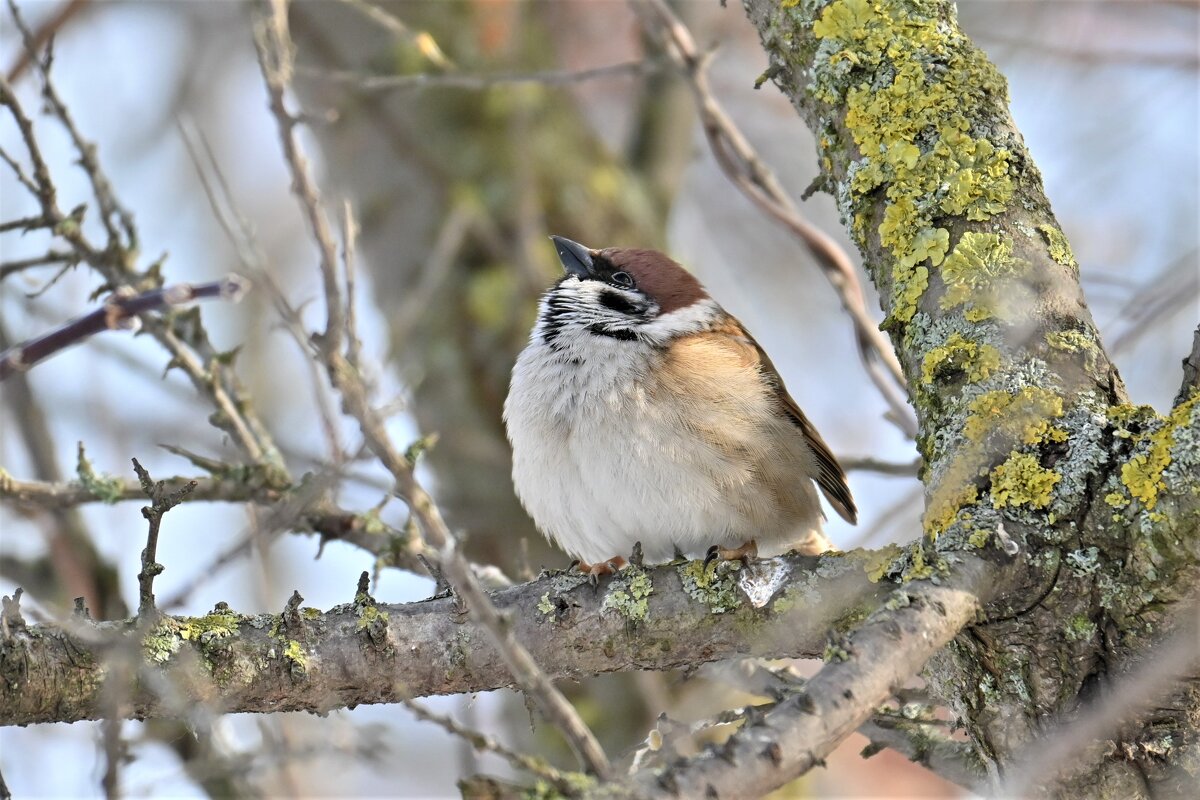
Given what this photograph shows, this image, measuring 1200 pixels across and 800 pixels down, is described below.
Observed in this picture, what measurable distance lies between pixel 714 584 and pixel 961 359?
0.74 metres

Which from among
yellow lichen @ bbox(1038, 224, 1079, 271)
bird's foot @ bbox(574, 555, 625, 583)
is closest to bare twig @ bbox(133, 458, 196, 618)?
bird's foot @ bbox(574, 555, 625, 583)

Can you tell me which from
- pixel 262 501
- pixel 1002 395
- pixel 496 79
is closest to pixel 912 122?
pixel 1002 395

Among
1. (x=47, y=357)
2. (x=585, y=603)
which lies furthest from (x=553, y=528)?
(x=47, y=357)

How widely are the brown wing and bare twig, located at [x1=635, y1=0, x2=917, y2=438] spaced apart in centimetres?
34

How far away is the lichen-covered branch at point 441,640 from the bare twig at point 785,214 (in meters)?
1.42

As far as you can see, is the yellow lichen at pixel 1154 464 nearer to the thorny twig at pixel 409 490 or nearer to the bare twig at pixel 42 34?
the thorny twig at pixel 409 490

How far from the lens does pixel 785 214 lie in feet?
13.4

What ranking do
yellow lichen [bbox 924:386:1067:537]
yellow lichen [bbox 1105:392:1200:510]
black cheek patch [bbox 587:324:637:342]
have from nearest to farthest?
yellow lichen [bbox 1105:392:1200:510] < yellow lichen [bbox 924:386:1067:537] < black cheek patch [bbox 587:324:637:342]

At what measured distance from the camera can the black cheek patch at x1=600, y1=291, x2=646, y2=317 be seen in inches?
176

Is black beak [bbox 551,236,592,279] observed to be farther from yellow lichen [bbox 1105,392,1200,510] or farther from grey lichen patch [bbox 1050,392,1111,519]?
yellow lichen [bbox 1105,392,1200,510]

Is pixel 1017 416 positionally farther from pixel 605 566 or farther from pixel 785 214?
pixel 785 214

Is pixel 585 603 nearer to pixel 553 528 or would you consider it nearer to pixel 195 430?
pixel 553 528

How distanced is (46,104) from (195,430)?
311cm

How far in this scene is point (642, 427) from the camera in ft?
12.4
